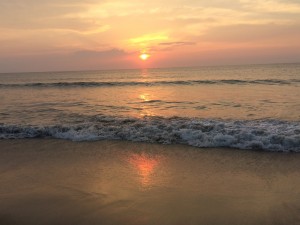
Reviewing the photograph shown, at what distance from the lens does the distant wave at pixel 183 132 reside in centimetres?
890

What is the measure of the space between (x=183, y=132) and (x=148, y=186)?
13.5ft

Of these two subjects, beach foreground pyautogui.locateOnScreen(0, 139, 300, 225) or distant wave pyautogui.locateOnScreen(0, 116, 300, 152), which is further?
distant wave pyautogui.locateOnScreen(0, 116, 300, 152)

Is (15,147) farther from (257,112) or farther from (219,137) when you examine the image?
(257,112)

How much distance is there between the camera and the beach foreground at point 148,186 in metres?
4.92

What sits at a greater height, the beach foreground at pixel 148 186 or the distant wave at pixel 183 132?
the distant wave at pixel 183 132

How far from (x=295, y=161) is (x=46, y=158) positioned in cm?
576

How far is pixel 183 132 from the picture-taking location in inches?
392

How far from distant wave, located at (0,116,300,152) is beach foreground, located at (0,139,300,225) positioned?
1.99ft

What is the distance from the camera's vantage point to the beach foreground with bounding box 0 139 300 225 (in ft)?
16.1

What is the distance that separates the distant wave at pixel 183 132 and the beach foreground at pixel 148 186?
1.99ft

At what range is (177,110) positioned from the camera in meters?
15.5

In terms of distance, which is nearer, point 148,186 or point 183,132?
point 148,186

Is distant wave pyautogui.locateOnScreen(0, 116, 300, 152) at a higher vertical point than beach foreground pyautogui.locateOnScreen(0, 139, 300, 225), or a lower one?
higher

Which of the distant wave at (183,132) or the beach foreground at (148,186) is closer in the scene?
the beach foreground at (148,186)
